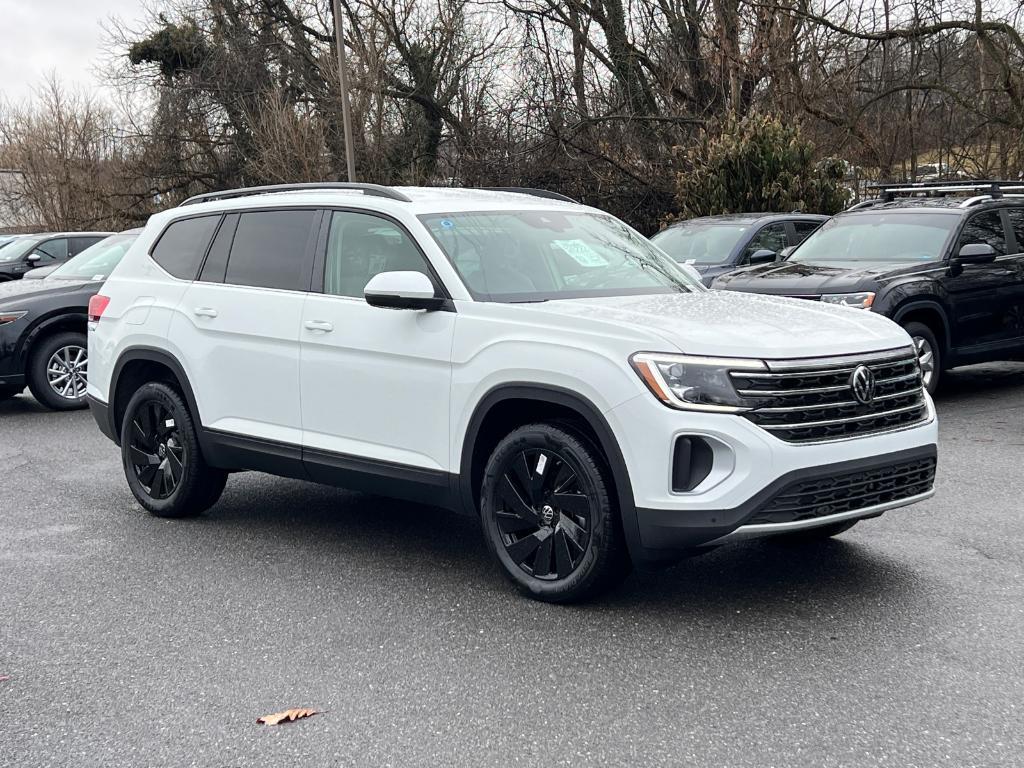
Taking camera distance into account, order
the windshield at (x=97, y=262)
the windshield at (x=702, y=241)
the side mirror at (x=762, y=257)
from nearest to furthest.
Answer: the side mirror at (x=762, y=257) → the windshield at (x=97, y=262) → the windshield at (x=702, y=241)

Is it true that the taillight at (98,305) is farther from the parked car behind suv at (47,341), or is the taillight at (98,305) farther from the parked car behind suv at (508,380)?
the parked car behind suv at (47,341)

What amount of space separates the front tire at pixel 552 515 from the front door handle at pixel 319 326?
3.74ft

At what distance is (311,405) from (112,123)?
33205 millimetres

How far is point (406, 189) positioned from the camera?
19.8 feet

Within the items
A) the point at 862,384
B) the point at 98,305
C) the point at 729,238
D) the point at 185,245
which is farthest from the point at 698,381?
the point at 729,238

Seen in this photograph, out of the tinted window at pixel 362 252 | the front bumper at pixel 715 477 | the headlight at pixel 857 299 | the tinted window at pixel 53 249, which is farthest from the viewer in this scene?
the tinted window at pixel 53 249

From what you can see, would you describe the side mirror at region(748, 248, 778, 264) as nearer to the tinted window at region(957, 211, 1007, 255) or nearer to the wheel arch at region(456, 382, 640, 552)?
the tinted window at region(957, 211, 1007, 255)

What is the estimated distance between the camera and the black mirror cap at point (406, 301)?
516 cm

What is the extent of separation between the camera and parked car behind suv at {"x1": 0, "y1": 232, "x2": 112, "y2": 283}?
17516 millimetres

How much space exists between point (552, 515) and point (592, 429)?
41cm

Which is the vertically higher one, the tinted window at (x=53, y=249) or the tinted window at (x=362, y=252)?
the tinted window at (x=53, y=249)

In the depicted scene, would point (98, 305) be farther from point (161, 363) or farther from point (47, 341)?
point (47, 341)

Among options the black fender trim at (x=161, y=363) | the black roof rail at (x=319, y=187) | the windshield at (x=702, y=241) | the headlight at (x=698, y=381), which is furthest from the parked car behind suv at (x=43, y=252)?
the headlight at (x=698, y=381)

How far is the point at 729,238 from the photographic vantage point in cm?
1305
